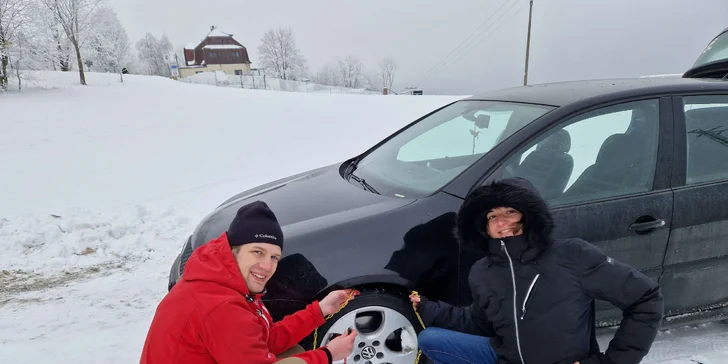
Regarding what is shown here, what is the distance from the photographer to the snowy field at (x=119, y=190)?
2.81 meters

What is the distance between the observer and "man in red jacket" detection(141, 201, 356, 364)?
1388 millimetres

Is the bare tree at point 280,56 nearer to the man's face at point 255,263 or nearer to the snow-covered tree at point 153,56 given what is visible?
the snow-covered tree at point 153,56

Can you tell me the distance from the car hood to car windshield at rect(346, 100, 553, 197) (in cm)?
13

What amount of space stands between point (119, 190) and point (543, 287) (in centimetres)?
688

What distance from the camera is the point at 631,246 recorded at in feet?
7.27

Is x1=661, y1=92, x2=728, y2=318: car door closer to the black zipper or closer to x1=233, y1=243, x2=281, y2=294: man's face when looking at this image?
the black zipper

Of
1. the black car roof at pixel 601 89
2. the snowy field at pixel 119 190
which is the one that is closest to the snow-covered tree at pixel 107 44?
the snowy field at pixel 119 190

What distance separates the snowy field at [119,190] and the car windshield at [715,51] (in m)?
2.48

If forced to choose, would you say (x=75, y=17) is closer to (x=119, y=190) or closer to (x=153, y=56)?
(x=119, y=190)

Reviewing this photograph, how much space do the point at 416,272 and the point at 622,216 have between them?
3.79 ft

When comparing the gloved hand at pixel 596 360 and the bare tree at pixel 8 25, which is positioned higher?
the bare tree at pixel 8 25

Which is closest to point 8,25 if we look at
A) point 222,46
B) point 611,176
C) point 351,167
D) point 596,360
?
point 351,167

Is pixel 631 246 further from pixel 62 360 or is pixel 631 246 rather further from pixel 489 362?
pixel 62 360

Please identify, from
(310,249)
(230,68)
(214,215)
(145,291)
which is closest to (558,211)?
(310,249)
